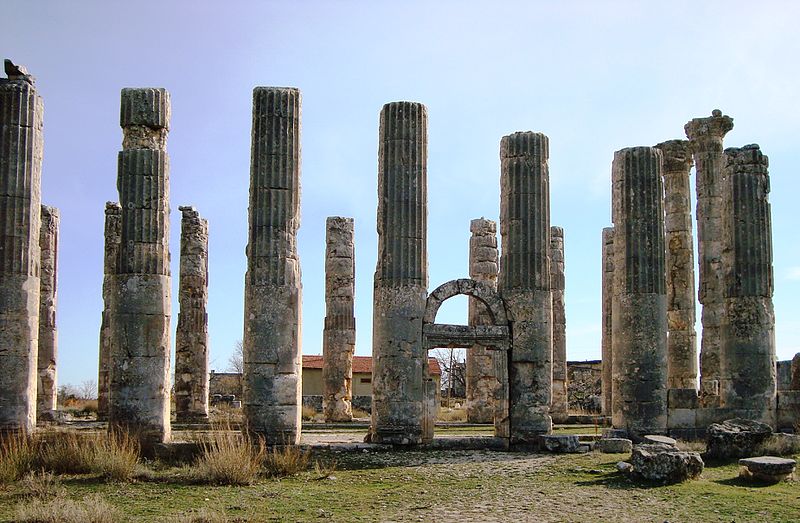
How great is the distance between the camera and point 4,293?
19719mm

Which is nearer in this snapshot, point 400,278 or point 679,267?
point 400,278

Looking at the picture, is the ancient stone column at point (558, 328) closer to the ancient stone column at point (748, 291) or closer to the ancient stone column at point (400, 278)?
the ancient stone column at point (748, 291)

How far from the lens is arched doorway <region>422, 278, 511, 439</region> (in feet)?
73.2

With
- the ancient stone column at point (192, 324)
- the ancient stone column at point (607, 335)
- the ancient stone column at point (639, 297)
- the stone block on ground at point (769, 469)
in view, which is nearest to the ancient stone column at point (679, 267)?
the ancient stone column at point (607, 335)

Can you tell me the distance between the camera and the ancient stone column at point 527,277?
22406 mm

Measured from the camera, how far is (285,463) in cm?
1784

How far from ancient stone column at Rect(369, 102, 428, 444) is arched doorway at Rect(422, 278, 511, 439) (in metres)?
0.37

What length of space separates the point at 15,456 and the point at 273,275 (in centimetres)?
622

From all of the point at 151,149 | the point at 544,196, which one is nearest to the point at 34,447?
the point at 151,149

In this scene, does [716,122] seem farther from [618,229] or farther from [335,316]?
[335,316]

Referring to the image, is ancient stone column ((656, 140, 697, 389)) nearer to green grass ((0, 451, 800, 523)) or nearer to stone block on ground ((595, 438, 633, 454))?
stone block on ground ((595, 438, 633, 454))

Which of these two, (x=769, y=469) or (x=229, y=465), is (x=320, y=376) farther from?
(x=769, y=469)

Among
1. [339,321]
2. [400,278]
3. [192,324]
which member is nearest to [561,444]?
[400,278]

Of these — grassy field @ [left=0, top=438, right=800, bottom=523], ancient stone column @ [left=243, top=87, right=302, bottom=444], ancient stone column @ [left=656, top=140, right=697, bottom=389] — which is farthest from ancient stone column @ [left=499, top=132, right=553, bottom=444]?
ancient stone column @ [left=656, top=140, right=697, bottom=389]
